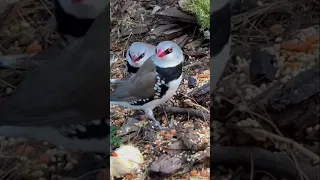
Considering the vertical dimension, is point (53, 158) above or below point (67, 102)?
below

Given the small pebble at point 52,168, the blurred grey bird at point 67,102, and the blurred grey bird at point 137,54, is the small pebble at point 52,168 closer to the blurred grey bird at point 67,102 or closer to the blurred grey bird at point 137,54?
the blurred grey bird at point 67,102

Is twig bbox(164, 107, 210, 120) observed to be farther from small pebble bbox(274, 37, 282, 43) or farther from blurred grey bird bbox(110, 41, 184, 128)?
small pebble bbox(274, 37, 282, 43)

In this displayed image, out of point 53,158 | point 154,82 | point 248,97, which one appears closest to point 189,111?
point 154,82

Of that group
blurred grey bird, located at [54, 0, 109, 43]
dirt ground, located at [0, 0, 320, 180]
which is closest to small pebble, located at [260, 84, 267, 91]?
dirt ground, located at [0, 0, 320, 180]

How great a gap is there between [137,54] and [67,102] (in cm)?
33

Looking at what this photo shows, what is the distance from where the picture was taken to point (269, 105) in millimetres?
1079

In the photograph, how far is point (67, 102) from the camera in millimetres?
1103

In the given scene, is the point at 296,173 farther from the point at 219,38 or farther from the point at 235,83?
the point at 219,38

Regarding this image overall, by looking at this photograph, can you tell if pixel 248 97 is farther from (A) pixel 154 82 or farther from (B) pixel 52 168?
(B) pixel 52 168

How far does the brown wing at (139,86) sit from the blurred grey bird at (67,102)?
0.73 ft

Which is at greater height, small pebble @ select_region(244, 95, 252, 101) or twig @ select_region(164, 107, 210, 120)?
small pebble @ select_region(244, 95, 252, 101)

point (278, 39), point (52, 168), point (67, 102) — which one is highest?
point (278, 39)

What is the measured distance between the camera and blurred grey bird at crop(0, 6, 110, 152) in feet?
3.57

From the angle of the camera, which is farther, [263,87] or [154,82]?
[154,82]
